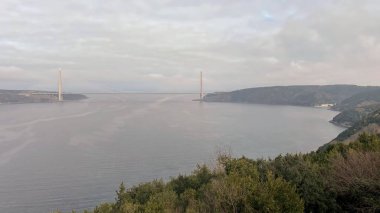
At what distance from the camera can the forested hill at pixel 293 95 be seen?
532 ft

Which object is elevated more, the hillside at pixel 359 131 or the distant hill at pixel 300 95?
the distant hill at pixel 300 95

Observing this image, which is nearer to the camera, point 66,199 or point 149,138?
point 66,199

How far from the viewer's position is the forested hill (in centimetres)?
16230

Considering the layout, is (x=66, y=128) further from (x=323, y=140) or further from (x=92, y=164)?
(x=323, y=140)

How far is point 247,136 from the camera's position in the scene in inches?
2247

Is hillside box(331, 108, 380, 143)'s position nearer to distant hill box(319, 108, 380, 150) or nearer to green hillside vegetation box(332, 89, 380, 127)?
distant hill box(319, 108, 380, 150)

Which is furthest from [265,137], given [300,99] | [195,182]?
[300,99]

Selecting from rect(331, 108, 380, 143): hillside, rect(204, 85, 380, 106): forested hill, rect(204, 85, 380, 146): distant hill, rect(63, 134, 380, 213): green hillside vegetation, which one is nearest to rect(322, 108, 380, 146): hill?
rect(331, 108, 380, 143): hillside

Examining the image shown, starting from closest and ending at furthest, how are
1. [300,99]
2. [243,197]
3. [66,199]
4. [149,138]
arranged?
1. [243,197]
2. [66,199]
3. [149,138]
4. [300,99]

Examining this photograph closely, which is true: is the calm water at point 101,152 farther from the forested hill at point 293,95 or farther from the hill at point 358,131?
the forested hill at point 293,95

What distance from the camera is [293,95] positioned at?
6816 inches

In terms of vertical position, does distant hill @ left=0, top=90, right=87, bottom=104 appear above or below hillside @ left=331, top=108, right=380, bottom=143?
above

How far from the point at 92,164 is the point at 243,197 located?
1068 inches

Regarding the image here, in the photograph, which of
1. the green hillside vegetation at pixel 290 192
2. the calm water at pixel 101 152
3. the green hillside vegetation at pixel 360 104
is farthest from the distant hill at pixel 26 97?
the green hillside vegetation at pixel 290 192
